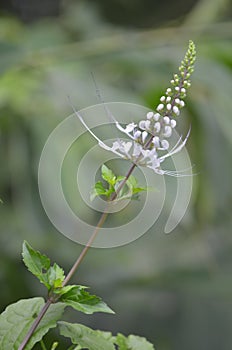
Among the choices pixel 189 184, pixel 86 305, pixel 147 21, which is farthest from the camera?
pixel 147 21

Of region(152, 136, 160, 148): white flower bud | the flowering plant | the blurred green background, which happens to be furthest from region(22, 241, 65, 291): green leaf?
the blurred green background

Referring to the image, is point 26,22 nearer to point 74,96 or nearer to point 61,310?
point 74,96

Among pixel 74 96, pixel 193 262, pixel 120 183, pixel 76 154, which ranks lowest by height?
pixel 193 262

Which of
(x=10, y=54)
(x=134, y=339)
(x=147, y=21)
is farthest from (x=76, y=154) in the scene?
(x=147, y=21)

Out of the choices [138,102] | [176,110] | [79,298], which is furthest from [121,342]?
[138,102]

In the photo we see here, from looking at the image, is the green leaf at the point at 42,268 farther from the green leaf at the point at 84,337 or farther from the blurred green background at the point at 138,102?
the blurred green background at the point at 138,102

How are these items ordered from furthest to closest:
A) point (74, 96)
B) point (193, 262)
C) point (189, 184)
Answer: point (193, 262), point (74, 96), point (189, 184)

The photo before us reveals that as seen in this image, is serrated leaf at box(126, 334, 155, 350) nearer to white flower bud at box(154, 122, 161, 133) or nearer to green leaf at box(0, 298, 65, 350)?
green leaf at box(0, 298, 65, 350)
